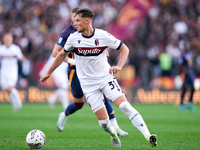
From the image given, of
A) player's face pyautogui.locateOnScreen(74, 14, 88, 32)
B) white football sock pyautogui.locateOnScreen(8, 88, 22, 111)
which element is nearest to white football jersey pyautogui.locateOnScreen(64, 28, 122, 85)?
player's face pyautogui.locateOnScreen(74, 14, 88, 32)

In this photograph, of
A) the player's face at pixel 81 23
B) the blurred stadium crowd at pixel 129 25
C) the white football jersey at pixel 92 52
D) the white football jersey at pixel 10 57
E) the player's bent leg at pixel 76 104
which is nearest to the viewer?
the player's face at pixel 81 23

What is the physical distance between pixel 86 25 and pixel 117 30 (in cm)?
1827

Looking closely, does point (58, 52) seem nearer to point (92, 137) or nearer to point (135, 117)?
point (92, 137)

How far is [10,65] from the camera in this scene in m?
16.1

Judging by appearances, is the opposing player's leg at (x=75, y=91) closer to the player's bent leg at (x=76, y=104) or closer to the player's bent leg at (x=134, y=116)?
the player's bent leg at (x=76, y=104)

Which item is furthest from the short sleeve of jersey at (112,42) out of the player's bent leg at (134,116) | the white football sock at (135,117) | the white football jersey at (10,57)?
the white football jersey at (10,57)

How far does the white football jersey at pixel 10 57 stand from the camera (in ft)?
51.5

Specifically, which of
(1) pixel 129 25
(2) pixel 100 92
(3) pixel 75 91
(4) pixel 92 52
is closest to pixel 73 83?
(3) pixel 75 91

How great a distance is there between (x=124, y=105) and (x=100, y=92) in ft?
2.01

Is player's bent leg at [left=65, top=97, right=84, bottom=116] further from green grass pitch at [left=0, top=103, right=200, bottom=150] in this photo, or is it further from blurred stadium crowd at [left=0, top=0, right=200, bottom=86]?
blurred stadium crowd at [left=0, top=0, right=200, bottom=86]

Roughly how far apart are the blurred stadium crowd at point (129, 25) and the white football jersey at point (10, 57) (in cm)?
624

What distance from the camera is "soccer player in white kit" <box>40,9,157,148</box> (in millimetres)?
7047

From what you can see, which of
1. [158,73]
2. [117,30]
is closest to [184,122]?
[158,73]

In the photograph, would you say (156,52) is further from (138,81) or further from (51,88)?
(51,88)
